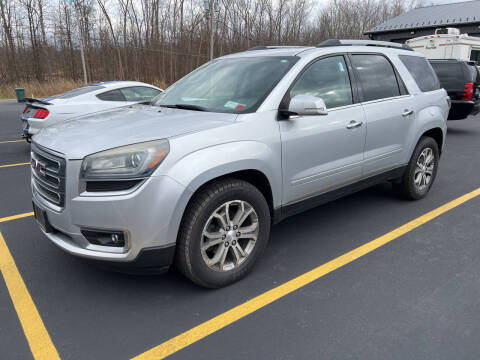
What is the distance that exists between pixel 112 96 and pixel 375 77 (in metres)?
6.01

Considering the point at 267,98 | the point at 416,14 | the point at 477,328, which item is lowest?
the point at 477,328

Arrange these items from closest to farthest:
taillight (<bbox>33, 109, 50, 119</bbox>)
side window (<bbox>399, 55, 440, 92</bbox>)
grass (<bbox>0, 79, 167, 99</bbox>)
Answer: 1. side window (<bbox>399, 55, 440, 92</bbox>)
2. taillight (<bbox>33, 109, 50, 119</bbox>)
3. grass (<bbox>0, 79, 167, 99</bbox>)

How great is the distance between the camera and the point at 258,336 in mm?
2420

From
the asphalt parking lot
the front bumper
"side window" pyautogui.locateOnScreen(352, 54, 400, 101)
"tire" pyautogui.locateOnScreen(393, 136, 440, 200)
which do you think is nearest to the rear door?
"side window" pyautogui.locateOnScreen(352, 54, 400, 101)

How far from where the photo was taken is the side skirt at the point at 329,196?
3291mm

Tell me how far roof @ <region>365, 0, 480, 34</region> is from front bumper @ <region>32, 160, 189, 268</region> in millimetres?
31176

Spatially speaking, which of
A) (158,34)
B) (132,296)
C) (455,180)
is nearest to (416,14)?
(158,34)

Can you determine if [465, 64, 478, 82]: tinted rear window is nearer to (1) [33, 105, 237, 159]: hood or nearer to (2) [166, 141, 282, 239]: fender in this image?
(2) [166, 141, 282, 239]: fender

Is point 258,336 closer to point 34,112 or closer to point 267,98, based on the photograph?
point 267,98

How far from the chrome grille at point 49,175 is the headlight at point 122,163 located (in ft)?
0.70

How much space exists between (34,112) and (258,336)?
7105 mm

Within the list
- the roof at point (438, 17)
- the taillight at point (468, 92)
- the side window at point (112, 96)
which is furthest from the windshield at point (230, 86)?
the roof at point (438, 17)

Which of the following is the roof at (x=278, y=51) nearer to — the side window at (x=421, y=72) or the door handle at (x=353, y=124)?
the door handle at (x=353, y=124)

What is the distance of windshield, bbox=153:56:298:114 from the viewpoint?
3.21 metres
